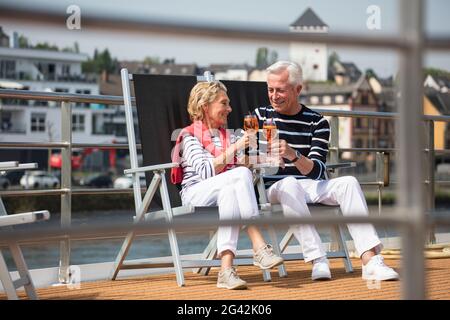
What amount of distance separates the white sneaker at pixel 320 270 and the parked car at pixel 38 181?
151 feet

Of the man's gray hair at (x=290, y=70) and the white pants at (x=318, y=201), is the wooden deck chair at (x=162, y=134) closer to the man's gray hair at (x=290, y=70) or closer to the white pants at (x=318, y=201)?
the white pants at (x=318, y=201)

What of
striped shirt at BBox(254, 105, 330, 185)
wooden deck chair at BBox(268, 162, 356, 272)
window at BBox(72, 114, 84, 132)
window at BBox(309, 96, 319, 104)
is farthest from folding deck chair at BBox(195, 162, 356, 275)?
window at BBox(72, 114, 84, 132)

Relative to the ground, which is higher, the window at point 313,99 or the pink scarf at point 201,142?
the window at point 313,99

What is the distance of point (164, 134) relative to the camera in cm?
338

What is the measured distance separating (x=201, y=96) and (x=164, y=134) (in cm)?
28

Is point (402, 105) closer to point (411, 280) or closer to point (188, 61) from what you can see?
point (411, 280)

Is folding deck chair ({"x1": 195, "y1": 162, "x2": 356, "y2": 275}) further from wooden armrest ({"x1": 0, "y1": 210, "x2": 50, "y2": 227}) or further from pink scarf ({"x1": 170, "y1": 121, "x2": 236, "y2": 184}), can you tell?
wooden armrest ({"x1": 0, "y1": 210, "x2": 50, "y2": 227})

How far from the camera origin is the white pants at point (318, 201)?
3.05 meters

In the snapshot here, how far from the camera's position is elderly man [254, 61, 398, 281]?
304 centimetres

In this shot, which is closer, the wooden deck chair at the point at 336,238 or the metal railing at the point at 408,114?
the metal railing at the point at 408,114

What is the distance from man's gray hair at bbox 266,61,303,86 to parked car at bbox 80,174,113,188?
156ft

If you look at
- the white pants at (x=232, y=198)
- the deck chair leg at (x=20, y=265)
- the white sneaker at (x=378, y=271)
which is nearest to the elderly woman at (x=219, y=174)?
the white pants at (x=232, y=198)
